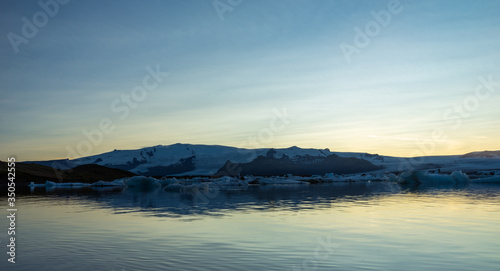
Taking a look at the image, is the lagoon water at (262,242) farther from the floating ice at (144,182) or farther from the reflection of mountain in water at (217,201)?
the floating ice at (144,182)

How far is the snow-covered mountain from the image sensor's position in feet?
395

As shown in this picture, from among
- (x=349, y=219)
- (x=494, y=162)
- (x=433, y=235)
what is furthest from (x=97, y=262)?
(x=494, y=162)

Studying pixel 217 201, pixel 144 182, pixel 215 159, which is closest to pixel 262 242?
pixel 217 201

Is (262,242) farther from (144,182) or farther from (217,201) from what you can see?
(144,182)

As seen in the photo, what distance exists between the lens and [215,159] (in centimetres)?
13262

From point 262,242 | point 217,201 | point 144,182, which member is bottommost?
point 262,242

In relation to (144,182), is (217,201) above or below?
below

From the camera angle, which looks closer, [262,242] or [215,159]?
[262,242]

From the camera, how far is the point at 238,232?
12.8 metres

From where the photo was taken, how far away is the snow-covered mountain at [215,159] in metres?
120

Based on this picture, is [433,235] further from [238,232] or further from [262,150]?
[262,150]

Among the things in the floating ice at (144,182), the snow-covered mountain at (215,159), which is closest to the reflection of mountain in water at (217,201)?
the floating ice at (144,182)

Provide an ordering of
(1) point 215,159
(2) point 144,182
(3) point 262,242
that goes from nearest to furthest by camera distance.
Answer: (3) point 262,242, (2) point 144,182, (1) point 215,159

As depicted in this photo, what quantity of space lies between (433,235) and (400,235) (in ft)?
3.02
